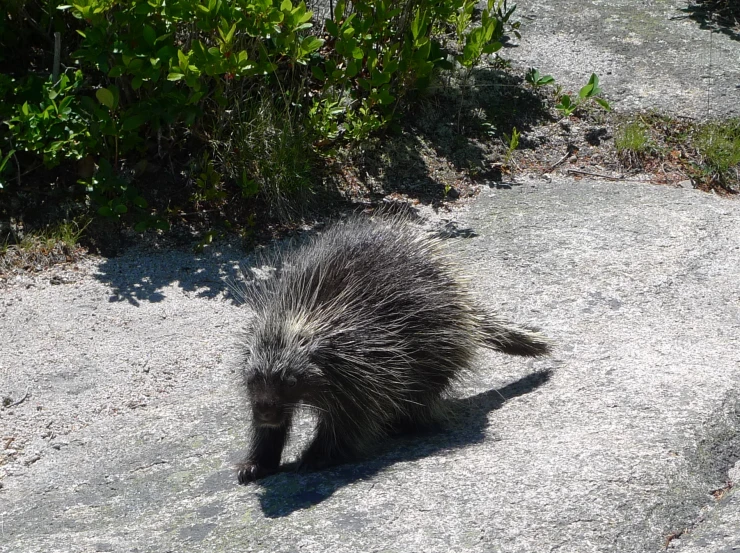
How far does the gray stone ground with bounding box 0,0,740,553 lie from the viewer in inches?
159

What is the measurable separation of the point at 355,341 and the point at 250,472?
923 millimetres

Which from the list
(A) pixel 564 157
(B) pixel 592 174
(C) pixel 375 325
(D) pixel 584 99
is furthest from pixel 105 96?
(D) pixel 584 99

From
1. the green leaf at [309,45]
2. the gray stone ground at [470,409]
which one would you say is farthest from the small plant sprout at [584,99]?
the green leaf at [309,45]

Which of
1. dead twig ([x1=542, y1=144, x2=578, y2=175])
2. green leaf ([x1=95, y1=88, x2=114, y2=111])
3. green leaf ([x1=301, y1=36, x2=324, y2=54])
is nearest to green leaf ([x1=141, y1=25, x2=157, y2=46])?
green leaf ([x1=95, y1=88, x2=114, y2=111])

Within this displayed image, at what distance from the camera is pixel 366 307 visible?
4.84 m

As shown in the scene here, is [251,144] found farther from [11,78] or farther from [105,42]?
[11,78]

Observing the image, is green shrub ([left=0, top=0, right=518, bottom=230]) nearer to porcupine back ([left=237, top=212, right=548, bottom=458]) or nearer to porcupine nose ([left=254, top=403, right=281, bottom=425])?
porcupine back ([left=237, top=212, right=548, bottom=458])

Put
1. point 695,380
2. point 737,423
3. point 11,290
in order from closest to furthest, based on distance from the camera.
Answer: point 737,423 → point 695,380 → point 11,290

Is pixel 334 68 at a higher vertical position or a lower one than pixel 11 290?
higher

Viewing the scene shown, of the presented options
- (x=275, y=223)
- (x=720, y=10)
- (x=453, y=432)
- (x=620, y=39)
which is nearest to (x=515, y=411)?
(x=453, y=432)

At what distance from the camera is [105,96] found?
23.1 ft

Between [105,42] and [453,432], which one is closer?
[453,432]

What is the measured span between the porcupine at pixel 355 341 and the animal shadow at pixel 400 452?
10 centimetres

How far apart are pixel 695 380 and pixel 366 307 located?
2.04m
